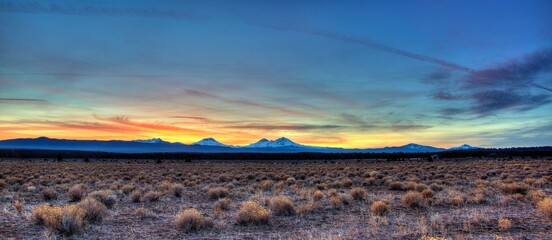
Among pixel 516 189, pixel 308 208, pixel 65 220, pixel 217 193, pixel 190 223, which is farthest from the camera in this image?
pixel 217 193

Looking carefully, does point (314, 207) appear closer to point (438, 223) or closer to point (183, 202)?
point (438, 223)

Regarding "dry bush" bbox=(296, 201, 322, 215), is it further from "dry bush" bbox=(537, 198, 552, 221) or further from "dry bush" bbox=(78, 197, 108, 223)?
"dry bush" bbox=(537, 198, 552, 221)

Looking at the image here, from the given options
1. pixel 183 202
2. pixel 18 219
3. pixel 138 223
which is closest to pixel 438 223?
pixel 138 223

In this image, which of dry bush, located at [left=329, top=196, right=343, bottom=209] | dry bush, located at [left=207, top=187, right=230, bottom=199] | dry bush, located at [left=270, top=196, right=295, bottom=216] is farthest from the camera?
dry bush, located at [left=207, top=187, right=230, bottom=199]

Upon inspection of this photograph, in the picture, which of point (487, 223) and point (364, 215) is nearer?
point (487, 223)

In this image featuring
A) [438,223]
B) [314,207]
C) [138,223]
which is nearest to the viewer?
[438,223]

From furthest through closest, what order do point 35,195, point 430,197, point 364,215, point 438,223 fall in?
point 35,195, point 430,197, point 364,215, point 438,223

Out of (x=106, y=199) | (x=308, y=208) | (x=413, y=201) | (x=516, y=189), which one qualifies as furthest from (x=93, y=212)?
(x=516, y=189)

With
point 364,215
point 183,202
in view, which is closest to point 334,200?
point 364,215

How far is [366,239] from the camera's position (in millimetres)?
9969

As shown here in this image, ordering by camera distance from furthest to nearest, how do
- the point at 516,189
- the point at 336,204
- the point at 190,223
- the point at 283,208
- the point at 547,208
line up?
the point at 516,189
the point at 336,204
the point at 283,208
the point at 547,208
the point at 190,223

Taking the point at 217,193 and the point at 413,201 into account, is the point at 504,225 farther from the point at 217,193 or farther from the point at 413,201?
the point at 217,193

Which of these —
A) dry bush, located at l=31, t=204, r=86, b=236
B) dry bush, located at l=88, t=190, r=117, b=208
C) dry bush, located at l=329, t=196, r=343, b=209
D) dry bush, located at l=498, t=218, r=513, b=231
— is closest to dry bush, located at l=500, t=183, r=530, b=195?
dry bush, located at l=498, t=218, r=513, b=231

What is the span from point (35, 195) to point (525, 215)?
21904mm
